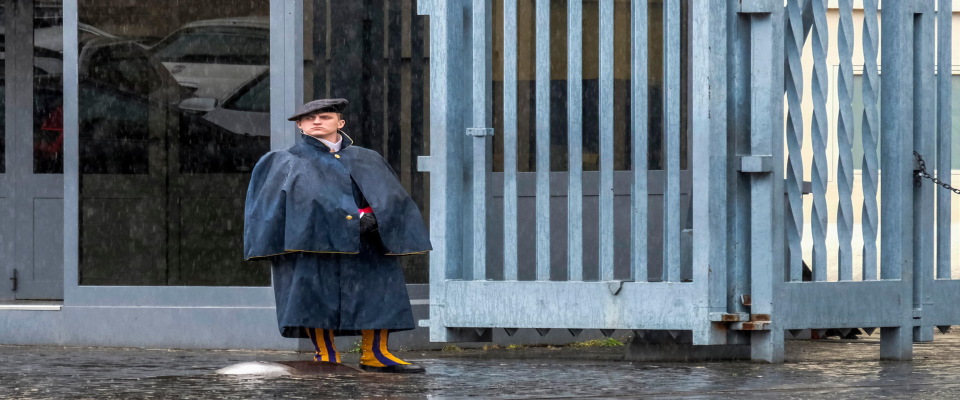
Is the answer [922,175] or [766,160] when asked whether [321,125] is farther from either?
[922,175]

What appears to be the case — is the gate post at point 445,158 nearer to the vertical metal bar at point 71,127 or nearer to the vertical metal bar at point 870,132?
the vertical metal bar at point 870,132

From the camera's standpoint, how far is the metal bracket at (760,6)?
7570 millimetres

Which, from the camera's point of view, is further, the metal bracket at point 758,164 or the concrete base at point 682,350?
the concrete base at point 682,350

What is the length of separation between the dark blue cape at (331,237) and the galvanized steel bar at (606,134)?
0.93m

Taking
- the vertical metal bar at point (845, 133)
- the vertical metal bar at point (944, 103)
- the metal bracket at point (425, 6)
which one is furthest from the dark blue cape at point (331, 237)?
the vertical metal bar at point (944, 103)

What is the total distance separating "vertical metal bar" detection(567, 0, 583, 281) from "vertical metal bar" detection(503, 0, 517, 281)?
284mm

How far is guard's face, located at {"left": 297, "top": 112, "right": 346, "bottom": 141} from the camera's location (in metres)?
7.62

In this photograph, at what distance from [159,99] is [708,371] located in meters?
3.91

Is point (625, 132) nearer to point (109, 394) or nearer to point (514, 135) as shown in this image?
point (514, 135)

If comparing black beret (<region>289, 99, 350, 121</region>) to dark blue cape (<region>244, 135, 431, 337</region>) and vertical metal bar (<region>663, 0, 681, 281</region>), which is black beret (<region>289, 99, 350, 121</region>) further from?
vertical metal bar (<region>663, 0, 681, 281</region>)

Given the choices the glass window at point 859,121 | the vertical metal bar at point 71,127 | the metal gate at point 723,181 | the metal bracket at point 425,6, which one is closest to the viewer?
the metal gate at point 723,181

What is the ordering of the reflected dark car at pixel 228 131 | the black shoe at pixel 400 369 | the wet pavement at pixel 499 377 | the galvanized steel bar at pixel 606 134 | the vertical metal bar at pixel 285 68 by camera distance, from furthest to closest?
the reflected dark car at pixel 228 131, the vertical metal bar at pixel 285 68, the galvanized steel bar at pixel 606 134, the black shoe at pixel 400 369, the wet pavement at pixel 499 377

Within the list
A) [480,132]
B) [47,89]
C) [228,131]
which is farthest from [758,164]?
[47,89]

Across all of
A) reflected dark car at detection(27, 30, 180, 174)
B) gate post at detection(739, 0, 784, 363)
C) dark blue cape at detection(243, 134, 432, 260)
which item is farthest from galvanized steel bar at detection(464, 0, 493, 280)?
reflected dark car at detection(27, 30, 180, 174)
